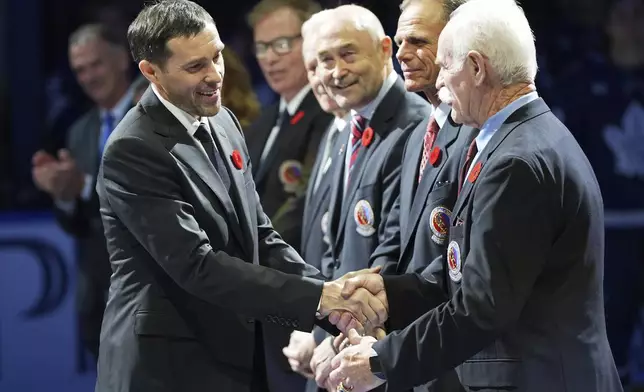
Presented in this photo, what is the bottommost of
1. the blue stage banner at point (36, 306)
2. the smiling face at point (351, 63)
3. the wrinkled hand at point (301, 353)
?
the blue stage banner at point (36, 306)

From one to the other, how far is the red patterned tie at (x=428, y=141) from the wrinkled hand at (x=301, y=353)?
0.73m

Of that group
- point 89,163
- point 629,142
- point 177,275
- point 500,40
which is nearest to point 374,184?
point 177,275

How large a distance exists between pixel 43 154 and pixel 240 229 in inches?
97.4

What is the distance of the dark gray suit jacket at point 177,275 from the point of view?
113 inches

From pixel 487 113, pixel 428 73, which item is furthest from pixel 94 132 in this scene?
pixel 487 113

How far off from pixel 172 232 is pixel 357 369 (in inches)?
21.1

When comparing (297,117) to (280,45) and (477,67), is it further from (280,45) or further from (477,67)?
(477,67)

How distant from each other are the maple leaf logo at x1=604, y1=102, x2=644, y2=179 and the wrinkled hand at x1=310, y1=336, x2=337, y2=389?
2611 mm

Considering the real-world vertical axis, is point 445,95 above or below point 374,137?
above

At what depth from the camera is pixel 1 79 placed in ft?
19.7

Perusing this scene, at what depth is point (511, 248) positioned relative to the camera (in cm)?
250

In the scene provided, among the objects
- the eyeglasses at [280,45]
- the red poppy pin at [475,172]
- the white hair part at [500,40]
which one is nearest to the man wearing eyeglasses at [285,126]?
the eyeglasses at [280,45]

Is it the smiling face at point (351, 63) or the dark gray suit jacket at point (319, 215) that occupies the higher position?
the smiling face at point (351, 63)

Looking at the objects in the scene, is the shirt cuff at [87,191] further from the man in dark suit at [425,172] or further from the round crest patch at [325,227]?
the man in dark suit at [425,172]
